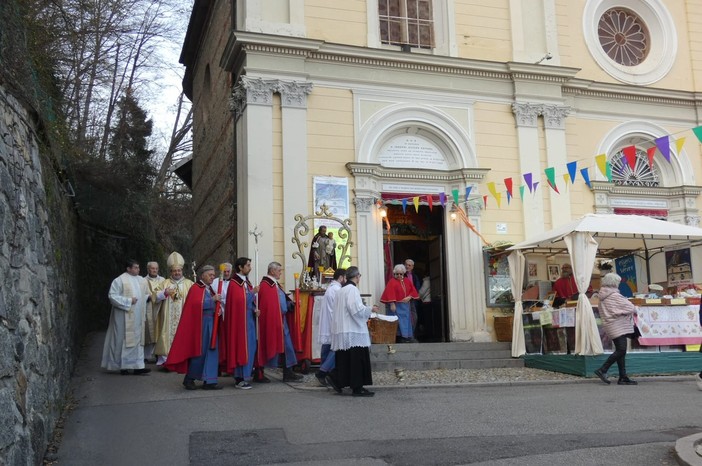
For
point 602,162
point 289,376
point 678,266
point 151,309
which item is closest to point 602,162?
point 602,162

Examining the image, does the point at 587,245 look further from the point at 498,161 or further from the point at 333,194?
the point at 333,194

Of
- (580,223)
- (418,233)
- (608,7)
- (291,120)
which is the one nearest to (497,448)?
(580,223)

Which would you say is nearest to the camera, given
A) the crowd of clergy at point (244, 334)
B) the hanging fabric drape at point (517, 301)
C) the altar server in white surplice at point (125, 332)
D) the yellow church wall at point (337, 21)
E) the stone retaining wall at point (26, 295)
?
the stone retaining wall at point (26, 295)

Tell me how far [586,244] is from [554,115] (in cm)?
537

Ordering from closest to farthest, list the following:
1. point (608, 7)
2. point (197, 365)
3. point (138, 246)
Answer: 1. point (197, 365)
2. point (608, 7)
3. point (138, 246)

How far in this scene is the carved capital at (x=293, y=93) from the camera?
15.2m

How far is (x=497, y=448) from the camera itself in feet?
21.1

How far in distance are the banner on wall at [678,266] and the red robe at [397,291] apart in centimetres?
572

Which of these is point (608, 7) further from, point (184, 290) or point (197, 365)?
point (197, 365)

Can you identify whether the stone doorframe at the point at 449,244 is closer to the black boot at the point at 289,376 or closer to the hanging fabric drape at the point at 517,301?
the hanging fabric drape at the point at 517,301

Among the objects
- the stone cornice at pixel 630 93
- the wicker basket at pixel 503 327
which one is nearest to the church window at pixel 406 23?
the stone cornice at pixel 630 93

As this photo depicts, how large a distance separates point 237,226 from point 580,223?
713 centimetres

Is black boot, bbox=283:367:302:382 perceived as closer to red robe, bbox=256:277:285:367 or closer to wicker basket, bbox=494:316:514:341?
red robe, bbox=256:277:285:367

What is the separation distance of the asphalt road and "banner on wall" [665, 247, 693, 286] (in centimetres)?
585
